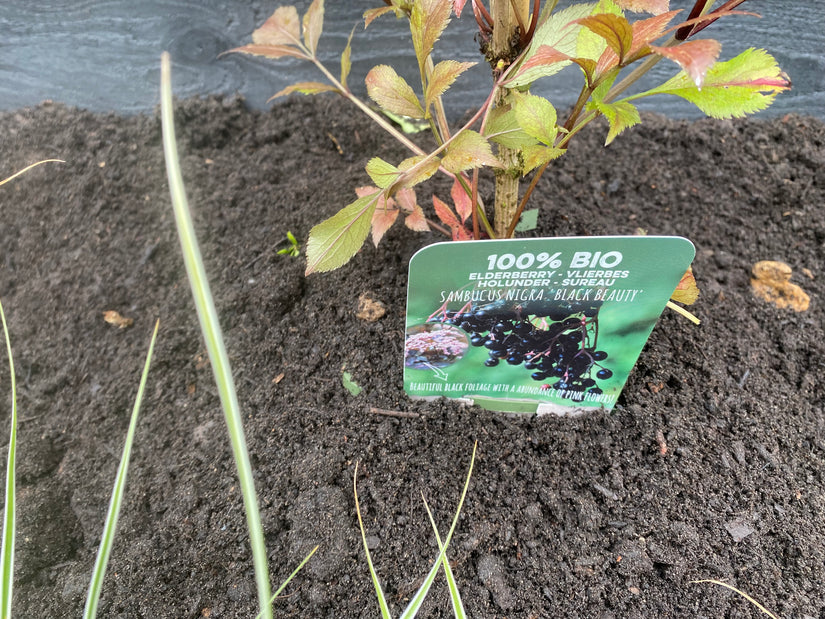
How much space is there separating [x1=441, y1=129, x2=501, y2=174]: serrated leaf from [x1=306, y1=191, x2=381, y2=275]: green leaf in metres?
0.11

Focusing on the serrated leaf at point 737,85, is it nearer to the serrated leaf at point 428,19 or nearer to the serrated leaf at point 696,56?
the serrated leaf at point 696,56

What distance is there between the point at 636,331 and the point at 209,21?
1.34 metres

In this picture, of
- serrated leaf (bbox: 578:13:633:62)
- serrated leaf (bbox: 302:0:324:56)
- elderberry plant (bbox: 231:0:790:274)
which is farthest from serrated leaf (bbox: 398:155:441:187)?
serrated leaf (bbox: 302:0:324:56)

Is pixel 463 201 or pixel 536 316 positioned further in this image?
pixel 463 201

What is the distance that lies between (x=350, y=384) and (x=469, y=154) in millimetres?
485

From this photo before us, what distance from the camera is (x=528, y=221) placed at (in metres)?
1.04

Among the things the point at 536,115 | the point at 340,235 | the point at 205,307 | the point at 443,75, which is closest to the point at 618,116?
the point at 536,115

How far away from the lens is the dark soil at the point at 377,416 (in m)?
0.75

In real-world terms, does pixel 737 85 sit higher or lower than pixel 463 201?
higher

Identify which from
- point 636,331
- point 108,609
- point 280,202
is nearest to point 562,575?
point 636,331

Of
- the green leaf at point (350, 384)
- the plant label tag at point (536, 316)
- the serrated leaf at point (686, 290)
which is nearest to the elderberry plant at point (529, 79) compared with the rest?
the plant label tag at point (536, 316)

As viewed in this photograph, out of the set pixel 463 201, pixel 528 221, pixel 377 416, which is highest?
pixel 463 201

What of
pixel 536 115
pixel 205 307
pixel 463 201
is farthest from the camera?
pixel 463 201

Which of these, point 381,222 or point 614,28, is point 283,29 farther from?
point 614,28
